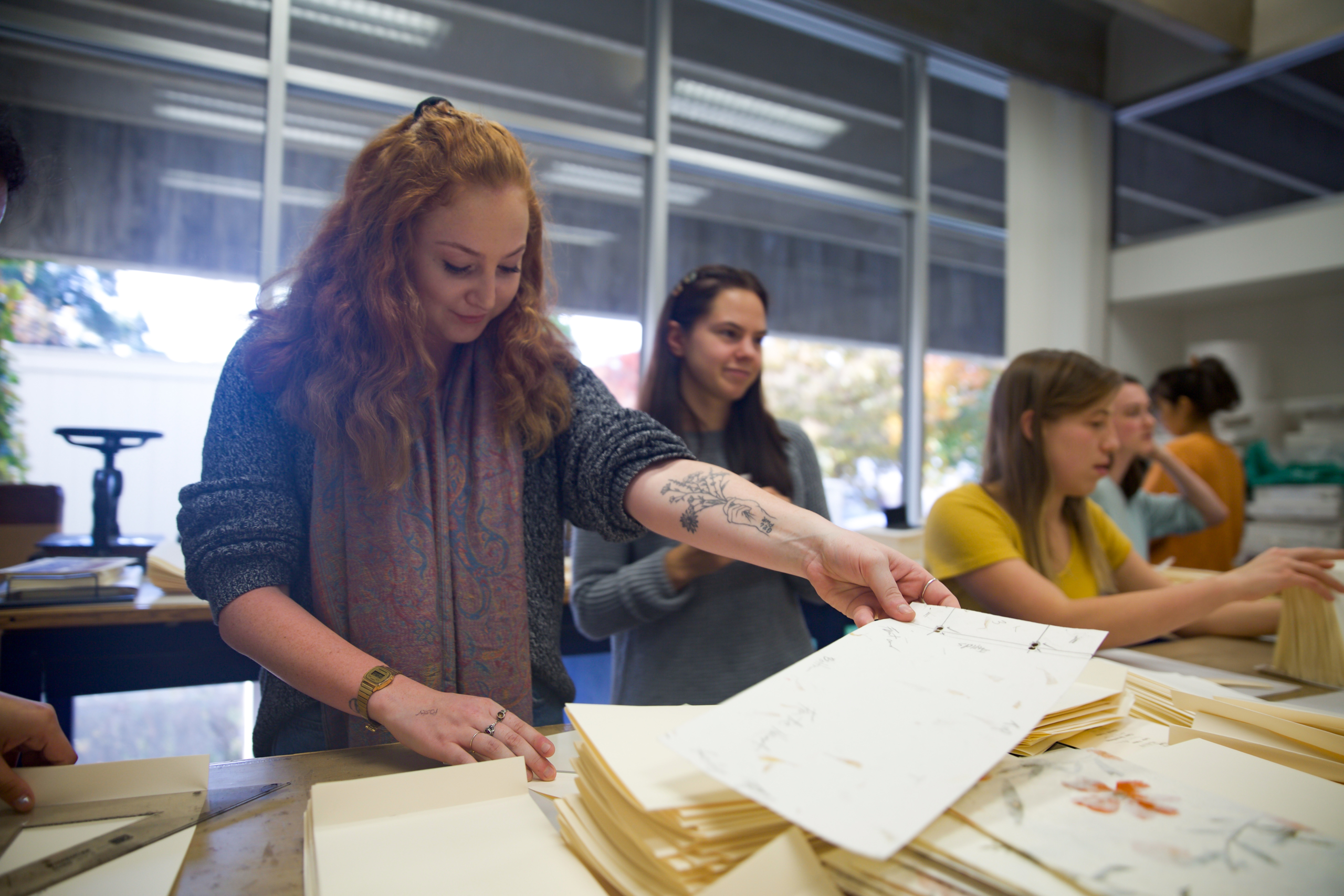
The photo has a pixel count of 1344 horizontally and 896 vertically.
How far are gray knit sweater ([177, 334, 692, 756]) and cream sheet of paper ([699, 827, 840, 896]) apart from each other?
0.58 m

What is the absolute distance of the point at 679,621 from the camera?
5.01ft

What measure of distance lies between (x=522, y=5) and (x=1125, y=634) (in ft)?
11.5

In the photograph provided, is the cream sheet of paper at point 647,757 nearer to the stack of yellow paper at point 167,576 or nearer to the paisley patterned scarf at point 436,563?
the paisley patterned scarf at point 436,563

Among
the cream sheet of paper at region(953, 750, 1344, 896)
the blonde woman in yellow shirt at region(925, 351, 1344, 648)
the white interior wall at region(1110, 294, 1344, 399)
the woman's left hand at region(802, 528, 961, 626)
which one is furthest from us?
the white interior wall at region(1110, 294, 1344, 399)

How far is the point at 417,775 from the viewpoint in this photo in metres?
0.68

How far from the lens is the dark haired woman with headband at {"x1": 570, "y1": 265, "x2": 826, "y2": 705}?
4.84 ft

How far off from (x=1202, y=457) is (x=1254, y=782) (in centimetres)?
301

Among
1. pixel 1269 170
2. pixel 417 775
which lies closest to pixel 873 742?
pixel 417 775

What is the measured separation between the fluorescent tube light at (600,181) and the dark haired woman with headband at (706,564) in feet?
6.82

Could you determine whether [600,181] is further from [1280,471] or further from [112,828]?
[1280,471]

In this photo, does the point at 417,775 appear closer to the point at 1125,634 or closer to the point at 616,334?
the point at 1125,634

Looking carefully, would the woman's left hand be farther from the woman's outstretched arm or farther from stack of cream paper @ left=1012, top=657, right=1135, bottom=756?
stack of cream paper @ left=1012, top=657, right=1135, bottom=756

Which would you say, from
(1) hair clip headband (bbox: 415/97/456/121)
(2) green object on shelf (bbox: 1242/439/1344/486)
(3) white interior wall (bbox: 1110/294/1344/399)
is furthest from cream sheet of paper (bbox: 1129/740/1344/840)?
(3) white interior wall (bbox: 1110/294/1344/399)

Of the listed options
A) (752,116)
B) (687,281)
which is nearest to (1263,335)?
(752,116)
